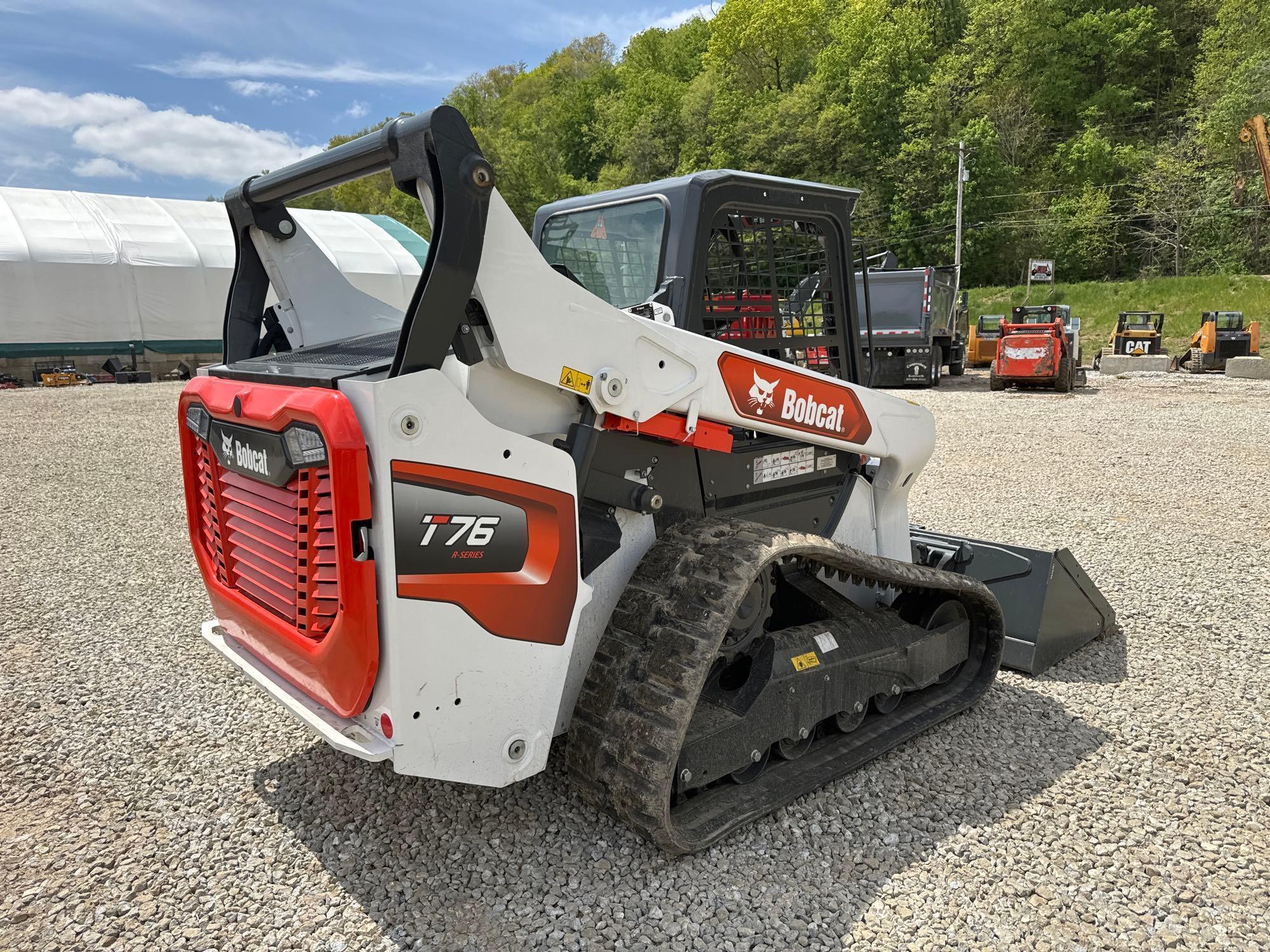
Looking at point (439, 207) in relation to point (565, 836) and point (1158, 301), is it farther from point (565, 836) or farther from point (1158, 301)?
point (1158, 301)

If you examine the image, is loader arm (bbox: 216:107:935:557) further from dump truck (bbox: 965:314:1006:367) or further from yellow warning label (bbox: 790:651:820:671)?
dump truck (bbox: 965:314:1006:367)

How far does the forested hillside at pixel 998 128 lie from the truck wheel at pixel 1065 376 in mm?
25839

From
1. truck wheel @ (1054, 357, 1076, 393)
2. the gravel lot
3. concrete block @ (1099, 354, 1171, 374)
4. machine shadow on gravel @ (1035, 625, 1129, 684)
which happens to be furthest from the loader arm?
concrete block @ (1099, 354, 1171, 374)

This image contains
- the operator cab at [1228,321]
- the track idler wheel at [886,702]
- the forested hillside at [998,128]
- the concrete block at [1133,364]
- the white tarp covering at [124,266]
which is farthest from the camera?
the forested hillside at [998,128]

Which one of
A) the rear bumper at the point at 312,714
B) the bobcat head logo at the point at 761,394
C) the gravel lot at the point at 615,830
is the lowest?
the gravel lot at the point at 615,830

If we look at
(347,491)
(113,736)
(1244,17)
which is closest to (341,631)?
(347,491)

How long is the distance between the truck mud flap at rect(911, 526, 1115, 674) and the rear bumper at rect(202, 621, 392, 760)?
3176 millimetres

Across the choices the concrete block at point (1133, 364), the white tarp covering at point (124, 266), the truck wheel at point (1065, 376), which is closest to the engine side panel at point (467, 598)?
the truck wheel at point (1065, 376)

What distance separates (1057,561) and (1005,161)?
171 ft

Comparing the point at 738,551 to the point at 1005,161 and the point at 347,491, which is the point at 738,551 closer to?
the point at 347,491

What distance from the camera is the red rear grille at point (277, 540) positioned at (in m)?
2.34

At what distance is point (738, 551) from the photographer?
2.83m

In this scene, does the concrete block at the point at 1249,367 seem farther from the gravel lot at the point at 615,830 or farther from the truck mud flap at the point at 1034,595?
the truck mud flap at the point at 1034,595

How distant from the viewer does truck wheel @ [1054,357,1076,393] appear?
1792 centimetres
